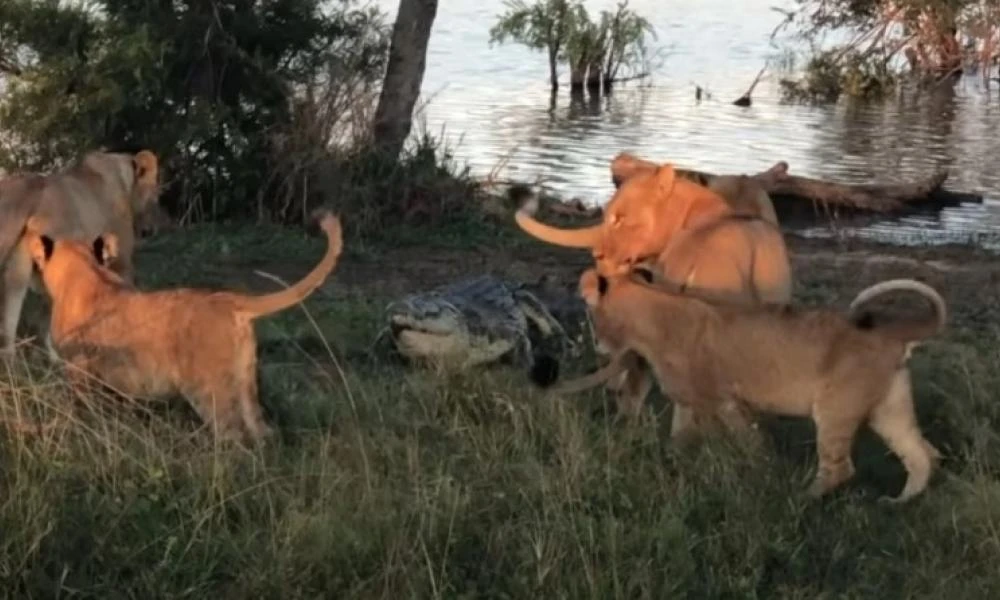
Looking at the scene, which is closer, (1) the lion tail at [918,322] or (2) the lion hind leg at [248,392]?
(1) the lion tail at [918,322]

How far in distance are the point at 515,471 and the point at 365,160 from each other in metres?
8.29

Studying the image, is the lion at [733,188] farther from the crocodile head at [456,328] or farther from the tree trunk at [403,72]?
the tree trunk at [403,72]

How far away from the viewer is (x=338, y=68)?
47.9ft

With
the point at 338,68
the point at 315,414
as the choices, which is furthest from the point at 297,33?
the point at 315,414

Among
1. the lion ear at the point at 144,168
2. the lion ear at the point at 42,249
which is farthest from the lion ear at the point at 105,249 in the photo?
the lion ear at the point at 144,168

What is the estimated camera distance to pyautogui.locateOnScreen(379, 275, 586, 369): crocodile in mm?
8742

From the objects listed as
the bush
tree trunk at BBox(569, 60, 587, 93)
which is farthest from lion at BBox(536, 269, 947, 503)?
tree trunk at BBox(569, 60, 587, 93)

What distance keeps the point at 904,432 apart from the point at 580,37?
28.0 metres

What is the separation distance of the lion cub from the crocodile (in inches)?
60.7

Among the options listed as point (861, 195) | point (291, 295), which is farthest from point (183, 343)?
point (861, 195)

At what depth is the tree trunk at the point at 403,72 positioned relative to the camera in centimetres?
1520

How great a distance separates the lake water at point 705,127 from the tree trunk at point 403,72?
0.54m

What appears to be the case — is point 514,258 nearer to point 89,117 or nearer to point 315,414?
point 89,117

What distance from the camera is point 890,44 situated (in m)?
33.2
